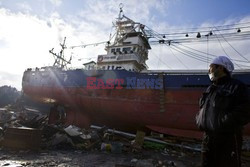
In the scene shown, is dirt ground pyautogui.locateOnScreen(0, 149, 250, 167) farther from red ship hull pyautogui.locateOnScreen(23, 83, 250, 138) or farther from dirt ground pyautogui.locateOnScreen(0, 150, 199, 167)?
red ship hull pyautogui.locateOnScreen(23, 83, 250, 138)

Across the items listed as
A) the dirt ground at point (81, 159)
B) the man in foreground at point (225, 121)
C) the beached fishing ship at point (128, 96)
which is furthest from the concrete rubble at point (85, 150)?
the man in foreground at point (225, 121)

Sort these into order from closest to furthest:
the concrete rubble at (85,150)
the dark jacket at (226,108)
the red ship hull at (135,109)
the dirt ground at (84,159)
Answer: the dark jacket at (226,108) → the dirt ground at (84,159) → the concrete rubble at (85,150) → the red ship hull at (135,109)

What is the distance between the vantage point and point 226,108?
1972 millimetres

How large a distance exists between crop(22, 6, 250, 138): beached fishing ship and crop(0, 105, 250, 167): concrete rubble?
137 cm

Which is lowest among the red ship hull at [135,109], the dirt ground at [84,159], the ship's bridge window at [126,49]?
the dirt ground at [84,159]

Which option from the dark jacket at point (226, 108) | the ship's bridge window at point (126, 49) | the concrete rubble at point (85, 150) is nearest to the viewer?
the dark jacket at point (226, 108)

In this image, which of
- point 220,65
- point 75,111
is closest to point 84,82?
point 75,111

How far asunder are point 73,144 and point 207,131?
627 centimetres

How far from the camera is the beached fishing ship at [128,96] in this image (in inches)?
373

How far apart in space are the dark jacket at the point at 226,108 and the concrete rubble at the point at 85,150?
331 centimetres

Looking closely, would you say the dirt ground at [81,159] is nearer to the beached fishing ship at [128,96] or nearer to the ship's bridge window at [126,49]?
the beached fishing ship at [128,96]

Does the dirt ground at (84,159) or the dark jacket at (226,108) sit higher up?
the dark jacket at (226,108)

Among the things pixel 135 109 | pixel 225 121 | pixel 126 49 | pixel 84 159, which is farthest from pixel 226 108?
pixel 126 49

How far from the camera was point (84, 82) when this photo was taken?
A: 1293cm
